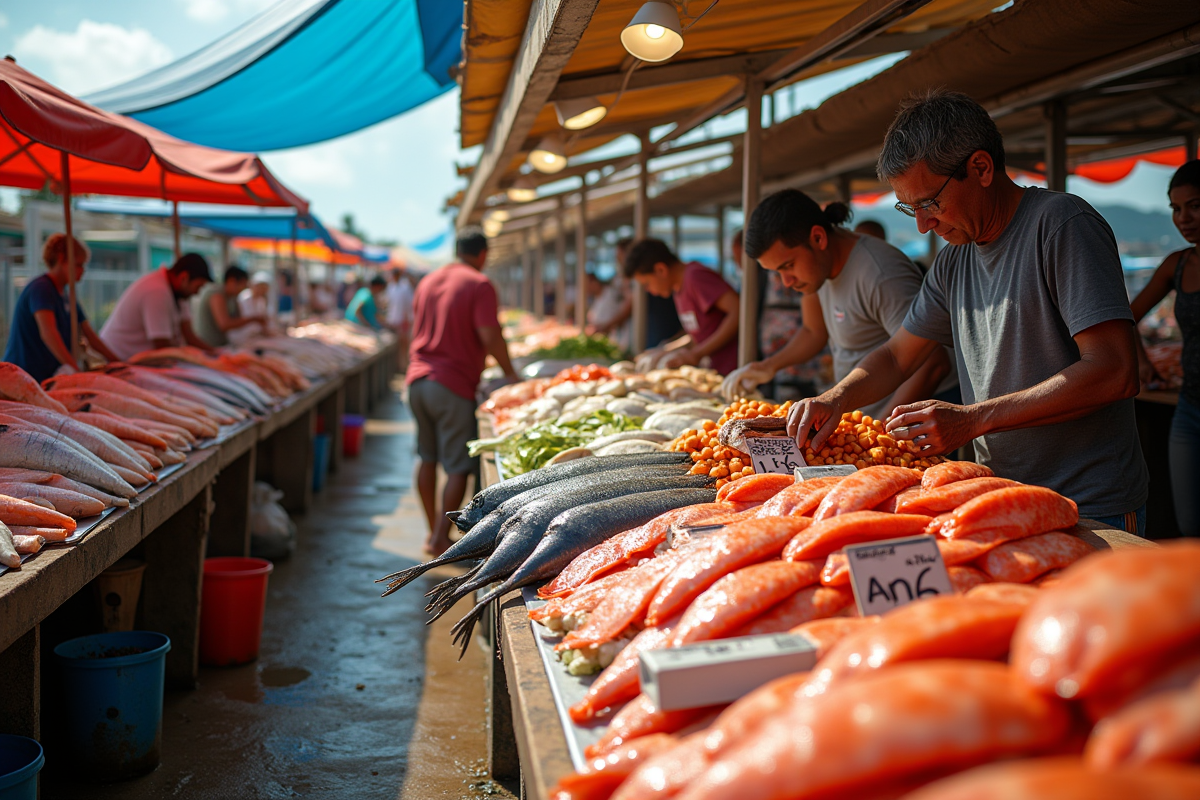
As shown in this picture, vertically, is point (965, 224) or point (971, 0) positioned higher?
point (971, 0)

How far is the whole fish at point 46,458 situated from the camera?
9.62ft

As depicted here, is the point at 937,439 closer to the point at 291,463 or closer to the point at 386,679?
the point at 386,679

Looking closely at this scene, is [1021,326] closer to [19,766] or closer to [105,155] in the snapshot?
[19,766]

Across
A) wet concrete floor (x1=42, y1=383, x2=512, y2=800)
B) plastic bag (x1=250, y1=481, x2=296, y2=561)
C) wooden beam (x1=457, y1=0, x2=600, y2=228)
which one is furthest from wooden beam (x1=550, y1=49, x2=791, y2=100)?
plastic bag (x1=250, y1=481, x2=296, y2=561)

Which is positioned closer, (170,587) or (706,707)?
(706,707)

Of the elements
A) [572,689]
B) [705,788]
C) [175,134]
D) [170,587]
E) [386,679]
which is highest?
[175,134]

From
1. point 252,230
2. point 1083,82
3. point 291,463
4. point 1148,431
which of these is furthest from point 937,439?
point 252,230

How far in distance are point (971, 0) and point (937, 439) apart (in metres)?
3.69

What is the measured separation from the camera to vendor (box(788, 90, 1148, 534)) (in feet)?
7.03

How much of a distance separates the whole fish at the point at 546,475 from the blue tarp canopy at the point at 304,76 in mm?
3608

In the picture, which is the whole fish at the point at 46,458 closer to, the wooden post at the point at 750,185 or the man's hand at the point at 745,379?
the man's hand at the point at 745,379

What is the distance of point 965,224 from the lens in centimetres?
236

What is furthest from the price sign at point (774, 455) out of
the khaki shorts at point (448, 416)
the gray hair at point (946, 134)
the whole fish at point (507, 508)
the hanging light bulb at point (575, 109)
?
the khaki shorts at point (448, 416)

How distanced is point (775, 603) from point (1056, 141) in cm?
466
